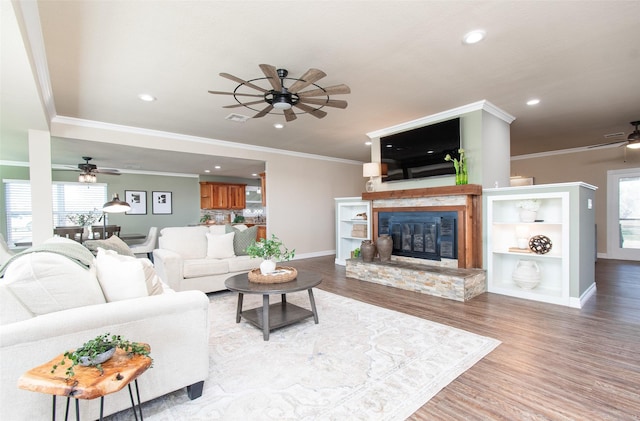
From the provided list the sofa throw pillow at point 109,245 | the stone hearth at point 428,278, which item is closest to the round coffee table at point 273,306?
the sofa throw pillow at point 109,245

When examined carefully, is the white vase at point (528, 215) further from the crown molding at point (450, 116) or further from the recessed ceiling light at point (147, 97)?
the recessed ceiling light at point (147, 97)

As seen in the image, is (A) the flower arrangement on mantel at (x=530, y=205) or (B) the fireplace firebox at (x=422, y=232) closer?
(A) the flower arrangement on mantel at (x=530, y=205)

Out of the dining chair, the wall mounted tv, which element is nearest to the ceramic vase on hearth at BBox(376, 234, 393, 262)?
the wall mounted tv

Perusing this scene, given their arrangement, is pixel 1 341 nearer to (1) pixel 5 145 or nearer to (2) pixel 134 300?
(2) pixel 134 300

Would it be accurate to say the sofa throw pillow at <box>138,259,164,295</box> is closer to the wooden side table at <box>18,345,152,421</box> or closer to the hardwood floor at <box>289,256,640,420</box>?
the wooden side table at <box>18,345,152,421</box>

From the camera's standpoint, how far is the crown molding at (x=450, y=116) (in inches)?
166

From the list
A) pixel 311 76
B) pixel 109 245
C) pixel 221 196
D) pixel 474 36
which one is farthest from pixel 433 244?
pixel 221 196

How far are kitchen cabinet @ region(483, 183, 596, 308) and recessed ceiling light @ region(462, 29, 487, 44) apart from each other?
2150mm

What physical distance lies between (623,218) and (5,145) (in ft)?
41.5

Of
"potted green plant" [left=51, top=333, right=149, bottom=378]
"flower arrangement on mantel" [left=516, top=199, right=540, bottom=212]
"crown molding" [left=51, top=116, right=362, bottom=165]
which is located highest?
"crown molding" [left=51, top=116, right=362, bottom=165]

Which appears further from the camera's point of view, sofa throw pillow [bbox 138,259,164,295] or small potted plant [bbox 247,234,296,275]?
small potted plant [bbox 247,234,296,275]

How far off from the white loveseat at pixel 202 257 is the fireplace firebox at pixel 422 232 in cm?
239

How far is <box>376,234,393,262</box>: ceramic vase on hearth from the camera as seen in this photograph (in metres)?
5.03

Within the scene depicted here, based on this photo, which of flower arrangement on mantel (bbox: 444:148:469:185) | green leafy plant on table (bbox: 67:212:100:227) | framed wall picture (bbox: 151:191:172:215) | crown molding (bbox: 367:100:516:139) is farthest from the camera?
framed wall picture (bbox: 151:191:172:215)
